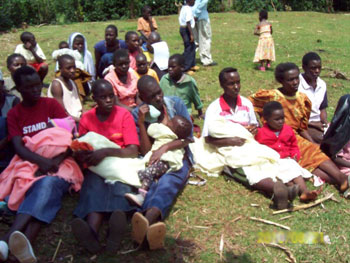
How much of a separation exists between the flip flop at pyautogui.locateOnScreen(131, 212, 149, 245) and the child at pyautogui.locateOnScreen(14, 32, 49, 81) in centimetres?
593

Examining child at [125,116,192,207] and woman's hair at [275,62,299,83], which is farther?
woman's hair at [275,62,299,83]

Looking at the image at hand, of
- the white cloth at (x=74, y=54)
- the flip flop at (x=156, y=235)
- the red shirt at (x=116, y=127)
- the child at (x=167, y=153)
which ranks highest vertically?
the white cloth at (x=74, y=54)

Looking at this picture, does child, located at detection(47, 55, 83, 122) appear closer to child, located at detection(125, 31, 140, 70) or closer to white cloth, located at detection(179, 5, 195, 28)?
child, located at detection(125, 31, 140, 70)

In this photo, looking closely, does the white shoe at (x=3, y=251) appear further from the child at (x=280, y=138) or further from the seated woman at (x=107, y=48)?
the seated woman at (x=107, y=48)

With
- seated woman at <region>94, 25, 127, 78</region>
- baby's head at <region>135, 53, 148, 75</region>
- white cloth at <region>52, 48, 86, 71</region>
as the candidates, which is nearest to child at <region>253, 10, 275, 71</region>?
seated woman at <region>94, 25, 127, 78</region>

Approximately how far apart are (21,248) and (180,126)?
199 centimetres

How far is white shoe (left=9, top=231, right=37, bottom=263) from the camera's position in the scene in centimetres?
292

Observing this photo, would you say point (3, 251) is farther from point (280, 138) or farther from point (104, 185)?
point (280, 138)

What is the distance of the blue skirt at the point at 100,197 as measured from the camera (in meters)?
3.46

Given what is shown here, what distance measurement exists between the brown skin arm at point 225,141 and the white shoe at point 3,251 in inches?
103

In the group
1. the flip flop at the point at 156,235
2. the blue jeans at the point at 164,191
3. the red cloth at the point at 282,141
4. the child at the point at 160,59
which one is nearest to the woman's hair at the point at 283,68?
the red cloth at the point at 282,141

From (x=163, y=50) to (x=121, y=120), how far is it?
11.7 ft

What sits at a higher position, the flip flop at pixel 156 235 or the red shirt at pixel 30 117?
the red shirt at pixel 30 117

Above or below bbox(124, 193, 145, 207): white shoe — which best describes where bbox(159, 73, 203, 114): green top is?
above
